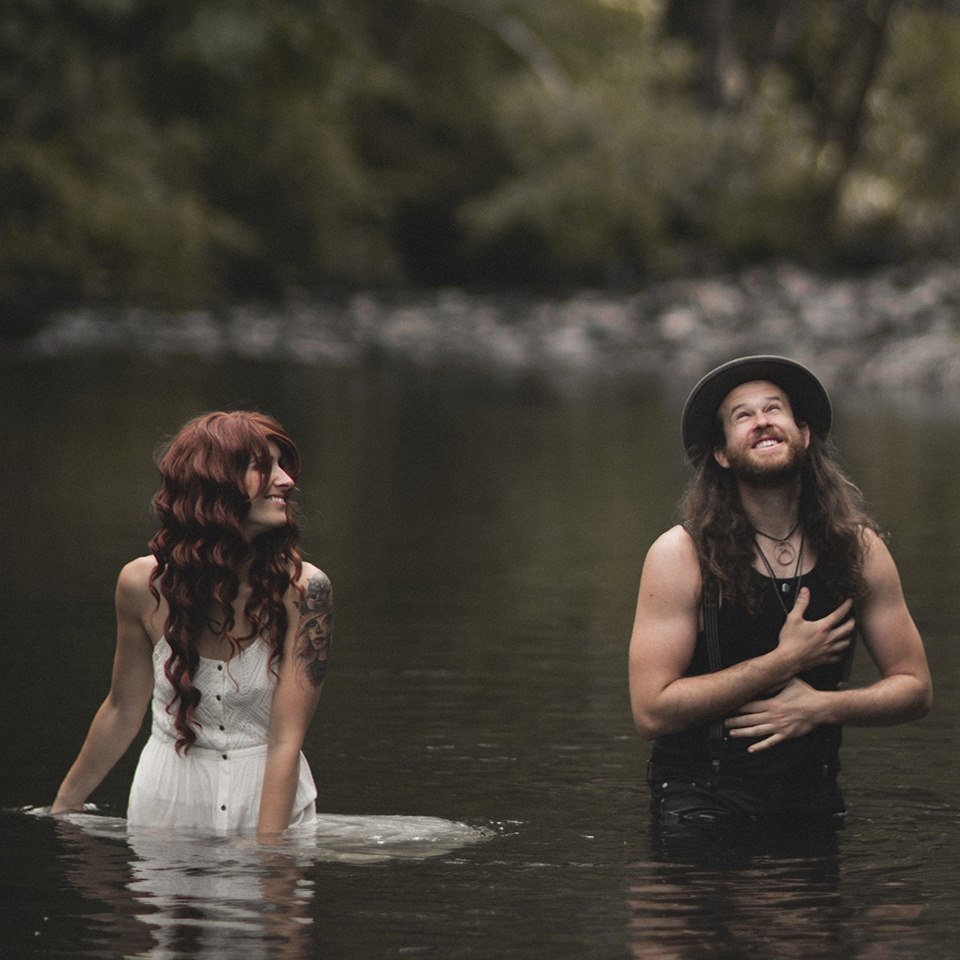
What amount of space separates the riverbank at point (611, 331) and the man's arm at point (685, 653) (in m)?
27.0

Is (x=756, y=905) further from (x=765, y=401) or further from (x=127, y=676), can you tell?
(x=127, y=676)

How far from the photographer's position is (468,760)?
321 inches

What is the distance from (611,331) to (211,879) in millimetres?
36292

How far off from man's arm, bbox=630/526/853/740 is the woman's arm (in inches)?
51.8

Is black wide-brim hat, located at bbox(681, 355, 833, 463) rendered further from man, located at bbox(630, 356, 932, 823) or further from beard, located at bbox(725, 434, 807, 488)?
beard, located at bbox(725, 434, 807, 488)

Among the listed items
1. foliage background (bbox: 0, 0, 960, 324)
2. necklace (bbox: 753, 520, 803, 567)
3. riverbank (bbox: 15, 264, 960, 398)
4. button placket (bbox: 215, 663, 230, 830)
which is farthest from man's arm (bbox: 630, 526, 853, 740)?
foliage background (bbox: 0, 0, 960, 324)

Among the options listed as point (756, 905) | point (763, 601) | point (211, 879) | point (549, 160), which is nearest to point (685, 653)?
point (763, 601)

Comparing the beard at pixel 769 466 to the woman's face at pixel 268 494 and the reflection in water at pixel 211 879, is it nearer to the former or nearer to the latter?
the woman's face at pixel 268 494

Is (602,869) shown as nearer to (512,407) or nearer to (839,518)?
(839,518)

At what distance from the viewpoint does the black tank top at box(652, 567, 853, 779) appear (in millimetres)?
6266

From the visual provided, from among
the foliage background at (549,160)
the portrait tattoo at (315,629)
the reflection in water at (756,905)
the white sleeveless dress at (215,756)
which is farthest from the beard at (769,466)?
the foliage background at (549,160)

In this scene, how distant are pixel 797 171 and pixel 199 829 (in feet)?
151

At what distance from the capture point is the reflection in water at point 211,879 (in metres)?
5.74

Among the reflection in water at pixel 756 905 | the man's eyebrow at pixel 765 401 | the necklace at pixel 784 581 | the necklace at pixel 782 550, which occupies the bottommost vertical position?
the reflection in water at pixel 756 905
